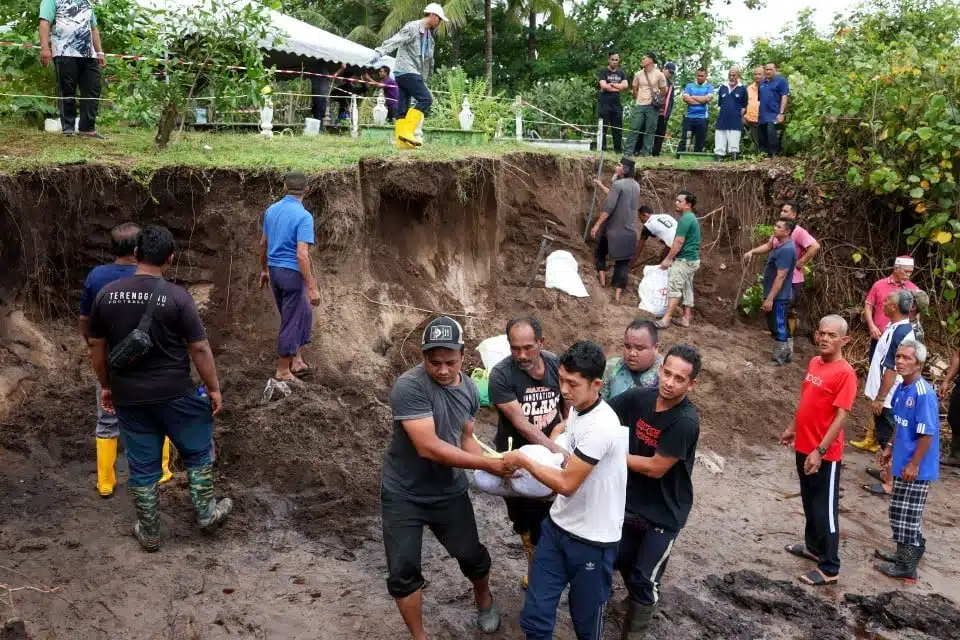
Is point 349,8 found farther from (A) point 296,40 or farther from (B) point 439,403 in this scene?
(B) point 439,403

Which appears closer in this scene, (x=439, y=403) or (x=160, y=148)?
(x=439, y=403)

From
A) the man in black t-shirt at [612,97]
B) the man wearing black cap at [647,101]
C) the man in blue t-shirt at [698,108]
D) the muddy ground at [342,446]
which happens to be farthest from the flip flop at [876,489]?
the man in blue t-shirt at [698,108]

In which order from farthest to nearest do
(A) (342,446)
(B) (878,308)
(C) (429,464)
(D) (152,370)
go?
(B) (878,308)
(A) (342,446)
(D) (152,370)
(C) (429,464)

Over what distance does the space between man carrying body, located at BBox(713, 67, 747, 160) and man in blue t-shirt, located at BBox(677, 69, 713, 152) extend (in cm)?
27

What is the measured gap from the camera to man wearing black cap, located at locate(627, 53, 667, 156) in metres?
13.7

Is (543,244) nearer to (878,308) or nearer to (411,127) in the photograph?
(411,127)

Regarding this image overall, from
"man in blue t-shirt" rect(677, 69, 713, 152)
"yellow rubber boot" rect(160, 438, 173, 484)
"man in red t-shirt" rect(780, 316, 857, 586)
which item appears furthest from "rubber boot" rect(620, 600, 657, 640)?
"man in blue t-shirt" rect(677, 69, 713, 152)

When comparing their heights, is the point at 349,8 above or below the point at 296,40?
above

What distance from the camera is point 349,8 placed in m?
28.2

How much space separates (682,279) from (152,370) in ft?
24.8

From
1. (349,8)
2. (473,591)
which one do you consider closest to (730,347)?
(473,591)

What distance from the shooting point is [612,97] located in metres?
14.0

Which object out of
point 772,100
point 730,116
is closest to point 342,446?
point 730,116

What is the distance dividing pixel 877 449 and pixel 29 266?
28.8 feet
